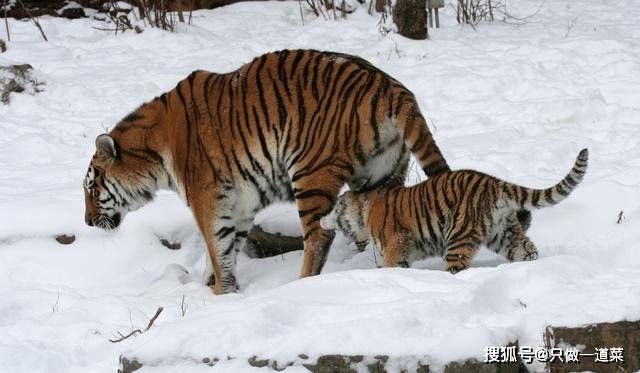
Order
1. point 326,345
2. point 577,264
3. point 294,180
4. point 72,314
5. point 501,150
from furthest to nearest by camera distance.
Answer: point 501,150
point 294,180
point 72,314
point 577,264
point 326,345

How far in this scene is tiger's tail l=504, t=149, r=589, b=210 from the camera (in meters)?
4.81

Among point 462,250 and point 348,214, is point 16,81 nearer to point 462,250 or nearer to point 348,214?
point 348,214

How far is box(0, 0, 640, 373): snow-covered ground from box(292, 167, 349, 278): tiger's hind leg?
378mm

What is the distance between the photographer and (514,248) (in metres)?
5.19

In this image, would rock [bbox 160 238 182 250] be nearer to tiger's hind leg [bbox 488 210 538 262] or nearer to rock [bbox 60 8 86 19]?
tiger's hind leg [bbox 488 210 538 262]

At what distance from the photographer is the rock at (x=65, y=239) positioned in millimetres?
6289

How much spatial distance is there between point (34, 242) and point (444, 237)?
2714mm

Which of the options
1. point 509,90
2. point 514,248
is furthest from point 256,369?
point 509,90

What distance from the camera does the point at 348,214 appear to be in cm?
557

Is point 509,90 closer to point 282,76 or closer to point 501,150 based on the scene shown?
point 501,150

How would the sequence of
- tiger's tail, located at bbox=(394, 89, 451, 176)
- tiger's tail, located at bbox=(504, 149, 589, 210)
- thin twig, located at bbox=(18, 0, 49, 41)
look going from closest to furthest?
tiger's tail, located at bbox=(504, 149, 589, 210) → tiger's tail, located at bbox=(394, 89, 451, 176) → thin twig, located at bbox=(18, 0, 49, 41)

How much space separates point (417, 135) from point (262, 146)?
1008 millimetres

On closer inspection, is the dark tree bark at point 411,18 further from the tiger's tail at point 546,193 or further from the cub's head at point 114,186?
the tiger's tail at point 546,193

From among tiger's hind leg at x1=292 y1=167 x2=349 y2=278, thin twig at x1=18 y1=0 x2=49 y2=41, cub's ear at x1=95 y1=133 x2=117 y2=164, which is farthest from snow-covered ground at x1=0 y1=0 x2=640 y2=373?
cub's ear at x1=95 y1=133 x2=117 y2=164
